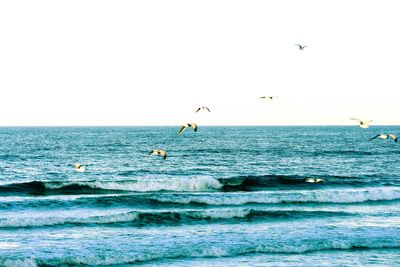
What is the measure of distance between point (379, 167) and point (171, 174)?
22.8m

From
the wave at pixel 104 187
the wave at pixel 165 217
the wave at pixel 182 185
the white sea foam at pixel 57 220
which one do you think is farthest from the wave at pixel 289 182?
the white sea foam at pixel 57 220

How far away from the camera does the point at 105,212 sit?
2859 cm

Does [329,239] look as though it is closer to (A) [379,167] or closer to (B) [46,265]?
(B) [46,265]

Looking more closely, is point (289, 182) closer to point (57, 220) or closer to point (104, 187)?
point (104, 187)

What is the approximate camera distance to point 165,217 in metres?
26.3

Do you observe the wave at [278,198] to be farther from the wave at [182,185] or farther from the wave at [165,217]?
the wave at [182,185]

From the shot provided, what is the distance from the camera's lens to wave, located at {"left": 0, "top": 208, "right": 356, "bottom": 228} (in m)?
24.5

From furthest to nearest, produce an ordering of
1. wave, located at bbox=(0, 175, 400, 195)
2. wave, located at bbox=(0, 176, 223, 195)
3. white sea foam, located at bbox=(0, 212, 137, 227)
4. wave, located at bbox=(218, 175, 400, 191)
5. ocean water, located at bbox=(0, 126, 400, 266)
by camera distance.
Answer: wave, located at bbox=(218, 175, 400, 191) → wave, located at bbox=(0, 175, 400, 195) → wave, located at bbox=(0, 176, 223, 195) → white sea foam, located at bbox=(0, 212, 137, 227) → ocean water, located at bbox=(0, 126, 400, 266)

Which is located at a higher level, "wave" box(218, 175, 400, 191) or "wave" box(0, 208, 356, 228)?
"wave" box(218, 175, 400, 191)

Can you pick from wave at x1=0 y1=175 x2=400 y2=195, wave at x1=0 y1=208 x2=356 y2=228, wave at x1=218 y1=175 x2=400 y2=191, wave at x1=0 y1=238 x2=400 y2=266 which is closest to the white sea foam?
wave at x1=0 y1=208 x2=356 y2=228

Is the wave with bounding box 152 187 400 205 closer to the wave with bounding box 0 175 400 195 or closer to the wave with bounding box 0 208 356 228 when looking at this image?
the wave with bounding box 0 208 356 228

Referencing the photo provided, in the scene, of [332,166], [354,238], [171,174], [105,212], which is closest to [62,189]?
[105,212]

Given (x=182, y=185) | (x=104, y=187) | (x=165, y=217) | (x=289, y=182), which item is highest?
(x=289, y=182)

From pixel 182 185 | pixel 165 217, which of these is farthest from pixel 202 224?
pixel 182 185
